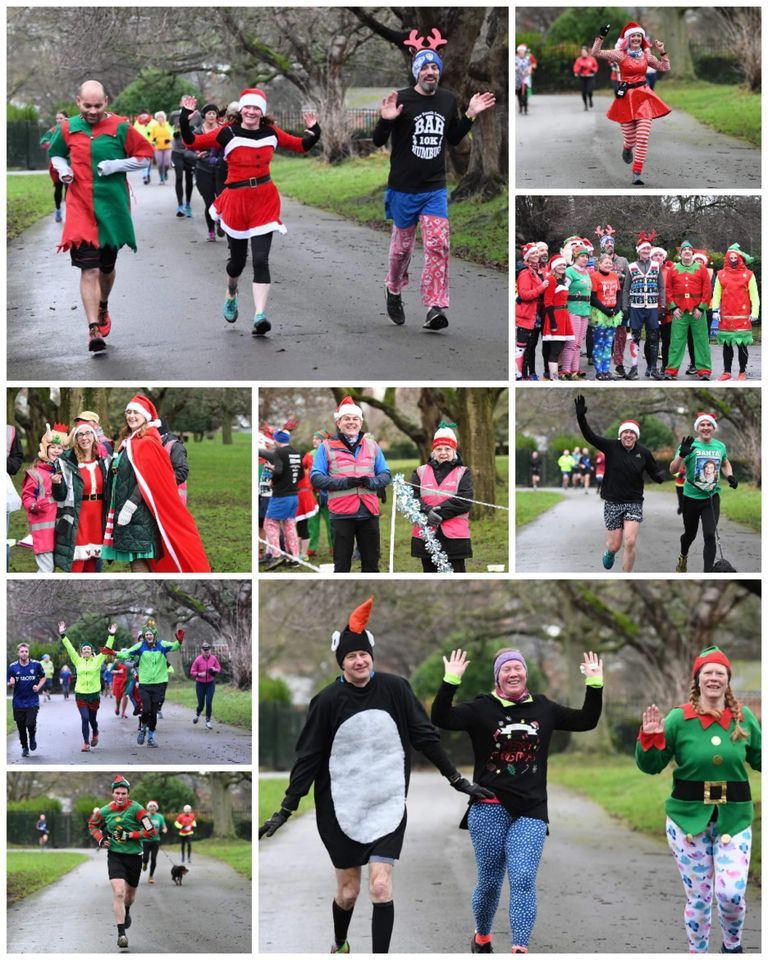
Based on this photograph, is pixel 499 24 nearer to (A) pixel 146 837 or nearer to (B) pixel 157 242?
(B) pixel 157 242

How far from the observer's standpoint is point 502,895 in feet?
46.8

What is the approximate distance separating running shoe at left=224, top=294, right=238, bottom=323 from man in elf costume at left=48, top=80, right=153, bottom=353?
1.15m

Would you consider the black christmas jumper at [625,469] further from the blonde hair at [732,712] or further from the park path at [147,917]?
the park path at [147,917]

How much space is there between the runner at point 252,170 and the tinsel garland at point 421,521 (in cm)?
194

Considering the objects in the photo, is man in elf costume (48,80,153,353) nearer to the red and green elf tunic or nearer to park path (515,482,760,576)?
the red and green elf tunic

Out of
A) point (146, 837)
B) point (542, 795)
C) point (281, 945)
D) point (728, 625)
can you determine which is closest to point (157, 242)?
point (146, 837)

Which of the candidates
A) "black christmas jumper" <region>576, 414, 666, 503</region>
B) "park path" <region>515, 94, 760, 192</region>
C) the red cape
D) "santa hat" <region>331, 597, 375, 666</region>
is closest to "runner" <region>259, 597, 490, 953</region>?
"santa hat" <region>331, 597, 375, 666</region>

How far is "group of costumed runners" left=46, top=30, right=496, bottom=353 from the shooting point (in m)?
13.2

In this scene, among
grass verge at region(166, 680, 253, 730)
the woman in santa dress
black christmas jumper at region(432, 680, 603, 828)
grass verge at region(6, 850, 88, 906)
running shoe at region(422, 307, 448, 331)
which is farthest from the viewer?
grass verge at region(6, 850, 88, 906)

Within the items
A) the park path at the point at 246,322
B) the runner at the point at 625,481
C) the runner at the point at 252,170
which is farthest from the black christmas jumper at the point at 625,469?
the runner at the point at 252,170

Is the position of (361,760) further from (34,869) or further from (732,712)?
(34,869)

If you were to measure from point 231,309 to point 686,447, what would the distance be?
12.7 ft

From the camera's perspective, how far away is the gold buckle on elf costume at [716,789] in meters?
10.3

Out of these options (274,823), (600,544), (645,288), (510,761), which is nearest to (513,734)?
(510,761)
